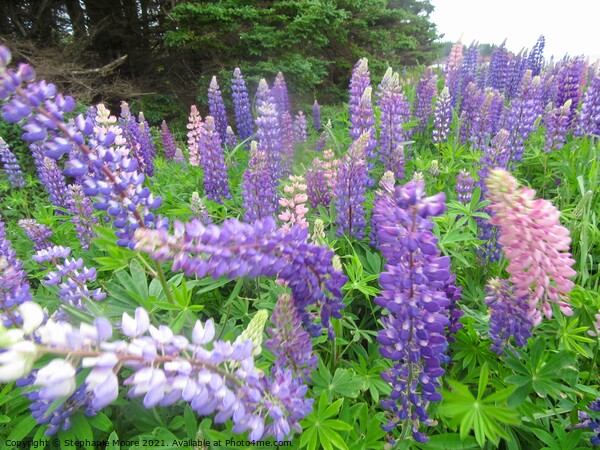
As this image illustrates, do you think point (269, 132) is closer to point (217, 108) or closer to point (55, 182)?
point (217, 108)

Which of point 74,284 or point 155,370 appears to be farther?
point 74,284

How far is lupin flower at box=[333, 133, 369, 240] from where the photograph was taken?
8.04ft

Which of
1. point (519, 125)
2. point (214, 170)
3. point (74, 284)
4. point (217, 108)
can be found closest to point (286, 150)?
point (214, 170)

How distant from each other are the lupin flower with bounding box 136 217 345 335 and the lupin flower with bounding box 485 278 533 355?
60 centimetres

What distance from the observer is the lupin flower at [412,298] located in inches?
41.7

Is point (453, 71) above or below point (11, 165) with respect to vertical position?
above

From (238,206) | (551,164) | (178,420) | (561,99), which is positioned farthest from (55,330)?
(561,99)

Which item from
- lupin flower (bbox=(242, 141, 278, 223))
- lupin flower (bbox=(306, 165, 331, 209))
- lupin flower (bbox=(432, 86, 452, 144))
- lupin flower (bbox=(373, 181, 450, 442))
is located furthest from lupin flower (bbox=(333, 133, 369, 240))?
lupin flower (bbox=(432, 86, 452, 144))

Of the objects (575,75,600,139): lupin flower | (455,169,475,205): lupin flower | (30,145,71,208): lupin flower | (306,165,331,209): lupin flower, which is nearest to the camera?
(455,169,475,205): lupin flower

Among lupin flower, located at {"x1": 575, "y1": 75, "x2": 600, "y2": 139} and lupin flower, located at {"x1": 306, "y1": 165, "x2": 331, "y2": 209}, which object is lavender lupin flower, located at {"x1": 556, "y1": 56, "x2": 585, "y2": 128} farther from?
lupin flower, located at {"x1": 306, "y1": 165, "x2": 331, "y2": 209}

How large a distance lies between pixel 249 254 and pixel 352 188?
152 cm

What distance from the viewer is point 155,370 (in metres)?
0.73

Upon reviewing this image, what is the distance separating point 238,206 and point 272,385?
2514mm

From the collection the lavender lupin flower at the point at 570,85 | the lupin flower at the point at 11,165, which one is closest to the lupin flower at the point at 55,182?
the lupin flower at the point at 11,165
